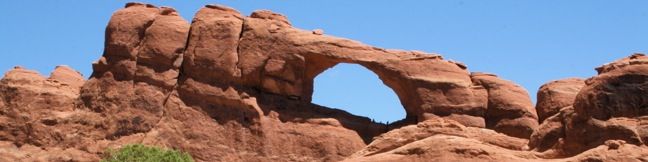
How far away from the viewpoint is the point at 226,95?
48.4 metres

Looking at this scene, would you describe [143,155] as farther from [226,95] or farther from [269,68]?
Result: [269,68]

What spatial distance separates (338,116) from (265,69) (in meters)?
4.44

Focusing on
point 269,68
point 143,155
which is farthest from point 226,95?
point 143,155

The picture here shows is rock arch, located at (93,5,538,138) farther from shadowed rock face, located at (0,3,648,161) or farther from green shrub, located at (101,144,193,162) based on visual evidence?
green shrub, located at (101,144,193,162)

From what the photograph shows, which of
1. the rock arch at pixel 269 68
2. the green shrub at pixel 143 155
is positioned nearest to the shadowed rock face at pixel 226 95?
the rock arch at pixel 269 68

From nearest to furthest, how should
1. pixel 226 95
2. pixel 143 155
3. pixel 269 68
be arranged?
pixel 143 155, pixel 226 95, pixel 269 68

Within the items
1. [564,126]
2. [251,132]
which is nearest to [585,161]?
[564,126]

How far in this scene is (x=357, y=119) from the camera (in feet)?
170

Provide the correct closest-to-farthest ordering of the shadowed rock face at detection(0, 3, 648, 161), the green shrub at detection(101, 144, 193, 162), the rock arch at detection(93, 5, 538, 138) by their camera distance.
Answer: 1. the green shrub at detection(101, 144, 193, 162)
2. the shadowed rock face at detection(0, 3, 648, 161)
3. the rock arch at detection(93, 5, 538, 138)

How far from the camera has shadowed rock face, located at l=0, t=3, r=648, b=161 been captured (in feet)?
153

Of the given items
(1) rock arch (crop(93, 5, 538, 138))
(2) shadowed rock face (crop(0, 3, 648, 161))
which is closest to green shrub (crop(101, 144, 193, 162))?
(2) shadowed rock face (crop(0, 3, 648, 161))

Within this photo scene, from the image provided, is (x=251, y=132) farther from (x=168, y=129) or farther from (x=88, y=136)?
(x=88, y=136)

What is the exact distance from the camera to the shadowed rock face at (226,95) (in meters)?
46.7

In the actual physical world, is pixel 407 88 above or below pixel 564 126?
below
